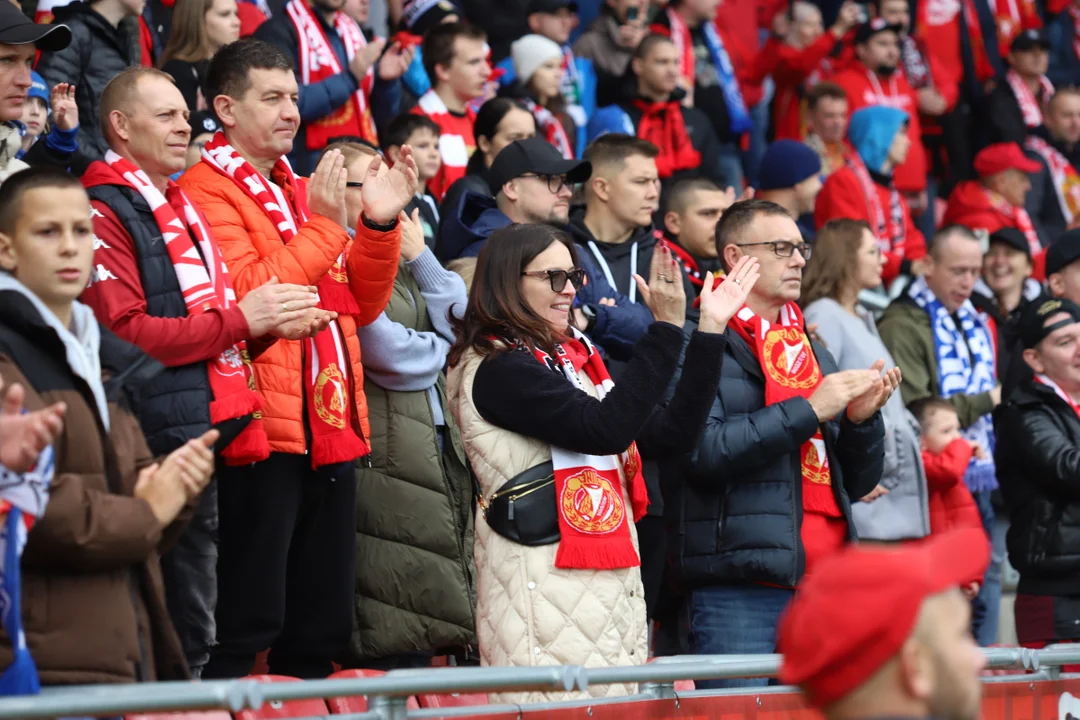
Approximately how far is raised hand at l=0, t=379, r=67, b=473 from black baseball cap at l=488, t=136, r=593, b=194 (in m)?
3.68

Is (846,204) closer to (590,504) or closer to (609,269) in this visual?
(609,269)

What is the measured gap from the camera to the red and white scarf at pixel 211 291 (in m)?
4.60

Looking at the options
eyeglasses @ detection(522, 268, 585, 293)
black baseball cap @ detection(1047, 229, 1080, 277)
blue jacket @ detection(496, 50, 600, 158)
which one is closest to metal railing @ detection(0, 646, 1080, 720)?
eyeglasses @ detection(522, 268, 585, 293)

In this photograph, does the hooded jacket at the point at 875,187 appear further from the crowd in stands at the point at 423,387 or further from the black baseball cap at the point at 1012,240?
the crowd in stands at the point at 423,387

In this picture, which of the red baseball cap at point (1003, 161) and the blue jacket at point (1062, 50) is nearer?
the red baseball cap at point (1003, 161)

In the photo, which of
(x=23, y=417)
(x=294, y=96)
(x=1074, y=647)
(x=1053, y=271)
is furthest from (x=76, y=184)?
(x=1053, y=271)

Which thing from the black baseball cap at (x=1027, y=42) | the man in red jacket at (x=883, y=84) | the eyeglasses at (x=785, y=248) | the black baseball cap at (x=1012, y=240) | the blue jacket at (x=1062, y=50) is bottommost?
the eyeglasses at (x=785, y=248)

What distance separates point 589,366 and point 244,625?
4.34 ft

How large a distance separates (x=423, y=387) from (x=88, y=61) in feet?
7.27

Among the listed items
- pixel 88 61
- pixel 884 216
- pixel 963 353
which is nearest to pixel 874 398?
pixel 963 353

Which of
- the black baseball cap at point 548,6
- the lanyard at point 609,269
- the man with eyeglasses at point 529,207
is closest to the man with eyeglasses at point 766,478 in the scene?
the man with eyeglasses at point 529,207

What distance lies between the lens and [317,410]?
5.00 m

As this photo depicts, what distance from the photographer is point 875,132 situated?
1080cm

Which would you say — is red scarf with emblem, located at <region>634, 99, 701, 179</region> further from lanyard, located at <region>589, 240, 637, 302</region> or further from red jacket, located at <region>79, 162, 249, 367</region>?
red jacket, located at <region>79, 162, 249, 367</region>
